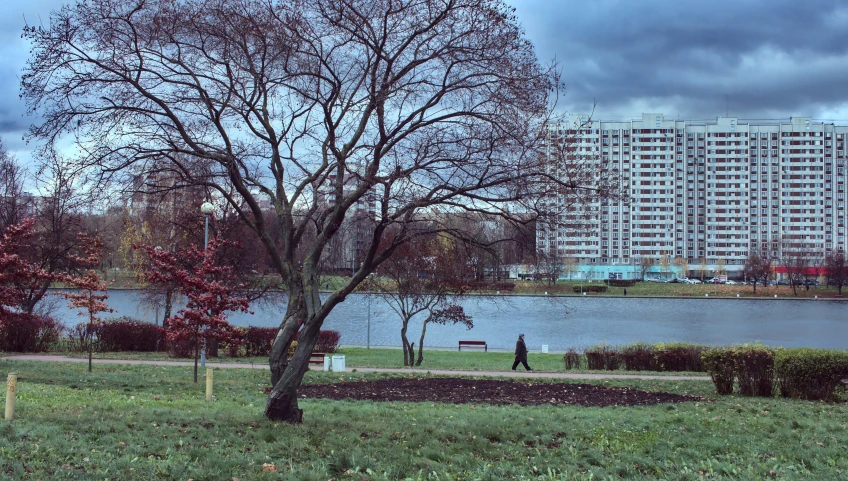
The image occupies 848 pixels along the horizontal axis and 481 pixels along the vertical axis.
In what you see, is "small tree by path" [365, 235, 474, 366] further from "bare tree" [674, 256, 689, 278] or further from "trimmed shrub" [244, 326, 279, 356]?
"bare tree" [674, 256, 689, 278]

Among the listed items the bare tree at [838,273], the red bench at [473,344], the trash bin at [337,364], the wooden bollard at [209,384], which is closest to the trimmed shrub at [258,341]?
the trash bin at [337,364]

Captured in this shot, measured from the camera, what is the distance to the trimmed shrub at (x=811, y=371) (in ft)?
44.9

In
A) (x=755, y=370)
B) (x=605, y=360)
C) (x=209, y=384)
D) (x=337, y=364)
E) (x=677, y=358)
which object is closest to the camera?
(x=209, y=384)

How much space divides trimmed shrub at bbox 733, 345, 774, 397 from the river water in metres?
13.0

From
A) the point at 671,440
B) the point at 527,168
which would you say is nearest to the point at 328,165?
the point at 527,168

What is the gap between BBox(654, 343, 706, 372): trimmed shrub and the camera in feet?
71.7

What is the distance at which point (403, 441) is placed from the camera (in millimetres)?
8234

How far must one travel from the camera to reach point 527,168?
28.7 ft

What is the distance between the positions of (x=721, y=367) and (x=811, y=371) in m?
1.82

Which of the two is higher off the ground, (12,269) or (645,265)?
(645,265)

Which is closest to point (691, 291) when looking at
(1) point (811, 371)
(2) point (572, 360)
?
(2) point (572, 360)

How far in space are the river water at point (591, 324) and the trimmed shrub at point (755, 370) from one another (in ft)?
42.8

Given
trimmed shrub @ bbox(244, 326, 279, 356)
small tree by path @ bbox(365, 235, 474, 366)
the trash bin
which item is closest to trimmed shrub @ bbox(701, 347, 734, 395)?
the trash bin

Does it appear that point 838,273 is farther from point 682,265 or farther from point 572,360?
point 572,360
